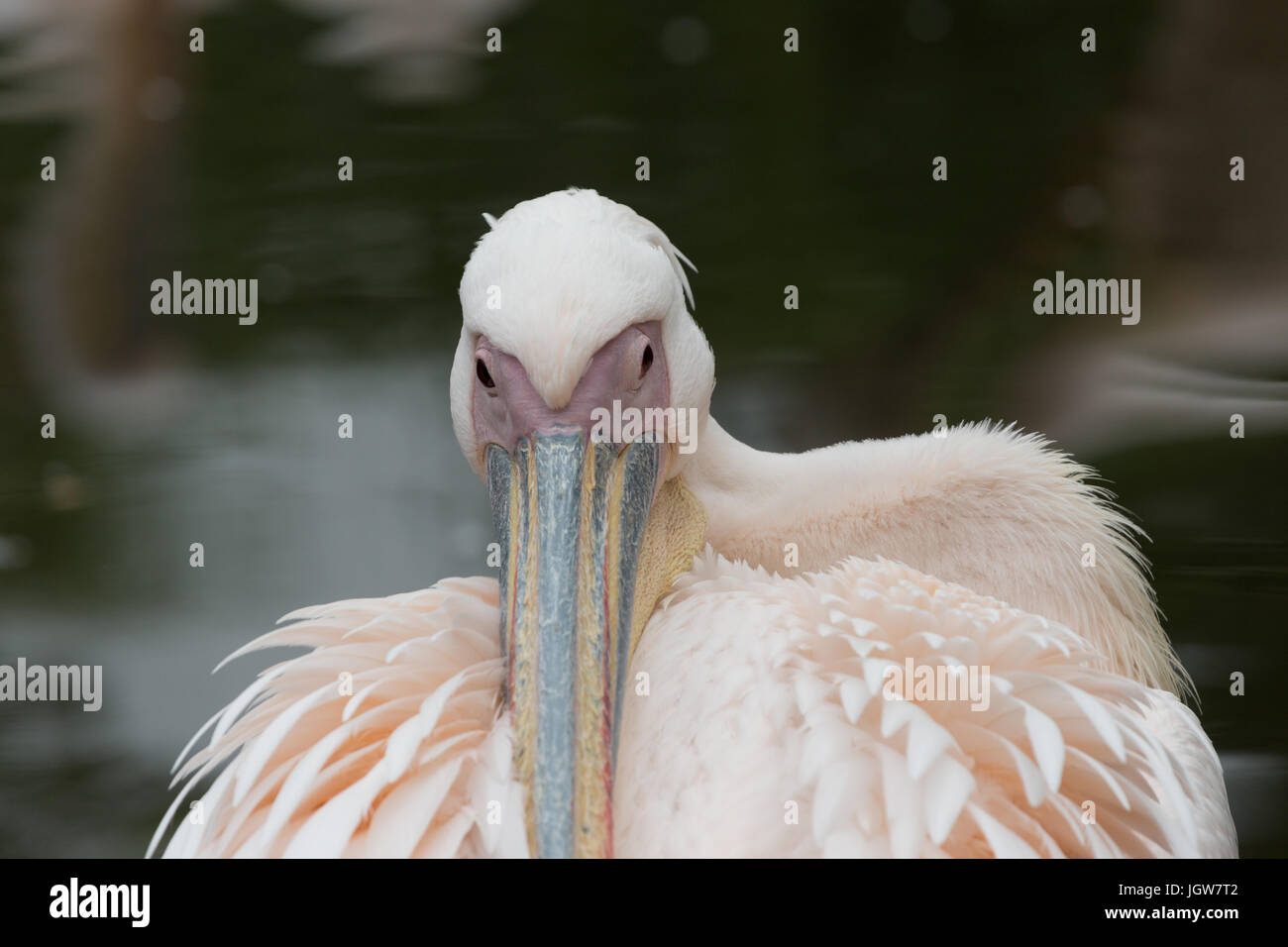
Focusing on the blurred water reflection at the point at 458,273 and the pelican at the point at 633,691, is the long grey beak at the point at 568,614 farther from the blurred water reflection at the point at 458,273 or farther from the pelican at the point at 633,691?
the blurred water reflection at the point at 458,273

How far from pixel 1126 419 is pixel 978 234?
499 millimetres

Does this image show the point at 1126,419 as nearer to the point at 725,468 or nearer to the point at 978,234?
the point at 978,234

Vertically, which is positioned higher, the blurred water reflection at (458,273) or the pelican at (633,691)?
the blurred water reflection at (458,273)

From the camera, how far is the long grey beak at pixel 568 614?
41.0 inches

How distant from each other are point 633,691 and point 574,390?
1.03ft

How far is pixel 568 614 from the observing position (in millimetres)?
1103

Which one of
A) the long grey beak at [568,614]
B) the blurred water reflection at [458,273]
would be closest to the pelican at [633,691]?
the long grey beak at [568,614]

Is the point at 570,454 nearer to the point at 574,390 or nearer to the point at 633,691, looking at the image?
the point at 574,390

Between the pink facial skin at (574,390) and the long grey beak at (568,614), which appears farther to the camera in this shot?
the pink facial skin at (574,390)

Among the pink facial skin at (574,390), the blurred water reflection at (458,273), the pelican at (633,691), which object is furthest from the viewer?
the blurred water reflection at (458,273)

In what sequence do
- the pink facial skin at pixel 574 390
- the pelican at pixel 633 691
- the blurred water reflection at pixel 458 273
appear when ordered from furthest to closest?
the blurred water reflection at pixel 458 273, the pink facial skin at pixel 574 390, the pelican at pixel 633 691

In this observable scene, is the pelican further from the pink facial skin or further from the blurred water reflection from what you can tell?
the blurred water reflection

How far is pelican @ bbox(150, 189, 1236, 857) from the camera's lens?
1023 mm

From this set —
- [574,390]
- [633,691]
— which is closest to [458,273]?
[574,390]
